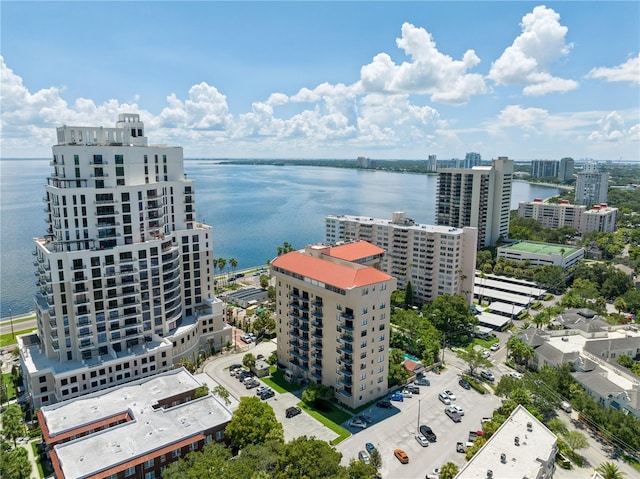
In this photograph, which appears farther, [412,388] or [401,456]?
[412,388]

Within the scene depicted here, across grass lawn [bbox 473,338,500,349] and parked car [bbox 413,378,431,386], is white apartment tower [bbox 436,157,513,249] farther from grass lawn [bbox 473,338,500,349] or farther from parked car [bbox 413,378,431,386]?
parked car [bbox 413,378,431,386]

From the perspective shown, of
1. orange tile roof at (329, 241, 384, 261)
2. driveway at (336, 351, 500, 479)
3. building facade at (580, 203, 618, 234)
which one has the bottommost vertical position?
driveway at (336, 351, 500, 479)

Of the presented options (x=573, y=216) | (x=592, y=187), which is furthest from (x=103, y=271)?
(x=592, y=187)

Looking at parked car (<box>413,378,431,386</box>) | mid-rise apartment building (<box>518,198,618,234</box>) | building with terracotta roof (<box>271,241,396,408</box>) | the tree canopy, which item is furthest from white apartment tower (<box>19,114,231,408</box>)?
mid-rise apartment building (<box>518,198,618,234</box>)

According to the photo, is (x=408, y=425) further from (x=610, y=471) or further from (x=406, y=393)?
(x=610, y=471)

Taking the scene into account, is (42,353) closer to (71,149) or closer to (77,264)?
(77,264)

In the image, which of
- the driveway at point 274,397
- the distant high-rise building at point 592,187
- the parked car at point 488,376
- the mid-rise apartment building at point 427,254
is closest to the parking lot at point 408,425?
the driveway at point 274,397
